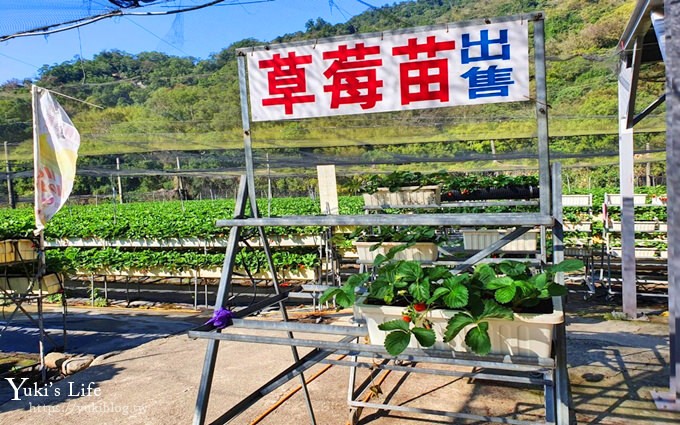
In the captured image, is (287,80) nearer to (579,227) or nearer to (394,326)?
(394,326)

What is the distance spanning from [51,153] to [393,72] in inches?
166

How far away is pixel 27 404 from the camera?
4141mm

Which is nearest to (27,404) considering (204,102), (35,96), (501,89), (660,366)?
(35,96)

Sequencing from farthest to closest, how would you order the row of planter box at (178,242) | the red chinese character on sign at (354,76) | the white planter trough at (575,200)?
the white planter trough at (575,200)
the row of planter box at (178,242)
the red chinese character on sign at (354,76)

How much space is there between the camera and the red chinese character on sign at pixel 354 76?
195 cm

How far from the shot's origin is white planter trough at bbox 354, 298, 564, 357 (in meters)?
1.48

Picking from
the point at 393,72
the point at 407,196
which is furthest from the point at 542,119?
the point at 407,196

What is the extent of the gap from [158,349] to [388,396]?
2.92 m

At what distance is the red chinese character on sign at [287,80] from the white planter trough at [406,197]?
97.9 inches

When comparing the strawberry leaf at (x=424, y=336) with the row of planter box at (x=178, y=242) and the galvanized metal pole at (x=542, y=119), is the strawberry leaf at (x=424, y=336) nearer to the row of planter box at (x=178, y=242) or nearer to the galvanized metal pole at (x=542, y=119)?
the galvanized metal pole at (x=542, y=119)

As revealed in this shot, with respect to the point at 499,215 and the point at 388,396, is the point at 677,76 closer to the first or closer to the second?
the point at 499,215

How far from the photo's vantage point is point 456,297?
153 cm

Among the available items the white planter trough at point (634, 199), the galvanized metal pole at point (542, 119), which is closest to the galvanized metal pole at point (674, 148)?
the galvanized metal pole at point (542, 119)

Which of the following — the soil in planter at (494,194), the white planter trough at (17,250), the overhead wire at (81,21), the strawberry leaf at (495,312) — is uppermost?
the overhead wire at (81,21)
